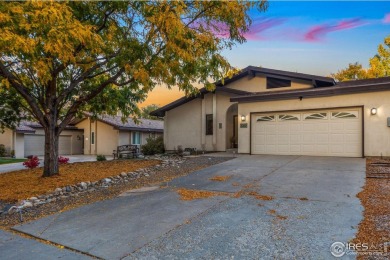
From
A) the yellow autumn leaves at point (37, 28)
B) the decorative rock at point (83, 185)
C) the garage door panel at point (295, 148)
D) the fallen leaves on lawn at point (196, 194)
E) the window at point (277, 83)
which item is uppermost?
the window at point (277, 83)

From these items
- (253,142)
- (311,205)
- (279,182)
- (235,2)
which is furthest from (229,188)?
(253,142)

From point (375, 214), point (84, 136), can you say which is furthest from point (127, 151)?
point (375, 214)

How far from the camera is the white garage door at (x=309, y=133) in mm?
12539

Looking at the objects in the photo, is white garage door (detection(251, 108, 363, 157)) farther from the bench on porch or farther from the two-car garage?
the two-car garage

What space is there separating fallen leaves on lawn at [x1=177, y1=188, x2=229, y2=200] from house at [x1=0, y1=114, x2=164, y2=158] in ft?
56.3

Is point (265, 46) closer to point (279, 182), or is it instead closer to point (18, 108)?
point (279, 182)

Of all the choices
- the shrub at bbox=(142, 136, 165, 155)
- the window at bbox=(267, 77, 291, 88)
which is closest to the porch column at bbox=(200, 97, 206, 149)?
the shrub at bbox=(142, 136, 165, 155)

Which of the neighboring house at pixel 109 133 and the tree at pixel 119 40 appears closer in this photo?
the tree at pixel 119 40

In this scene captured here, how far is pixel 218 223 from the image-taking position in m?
4.79

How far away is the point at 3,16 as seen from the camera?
591cm

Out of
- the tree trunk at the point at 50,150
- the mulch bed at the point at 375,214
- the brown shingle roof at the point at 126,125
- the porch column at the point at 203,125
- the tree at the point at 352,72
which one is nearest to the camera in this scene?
the mulch bed at the point at 375,214

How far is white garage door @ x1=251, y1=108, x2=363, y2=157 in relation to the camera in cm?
1254

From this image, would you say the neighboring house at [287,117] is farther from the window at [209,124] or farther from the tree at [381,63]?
the tree at [381,63]

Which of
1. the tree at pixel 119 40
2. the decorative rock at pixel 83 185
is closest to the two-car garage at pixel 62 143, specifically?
the tree at pixel 119 40
